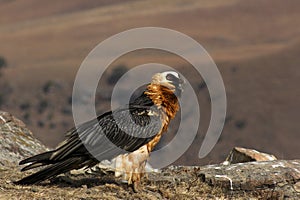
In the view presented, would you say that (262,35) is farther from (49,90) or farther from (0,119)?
(0,119)

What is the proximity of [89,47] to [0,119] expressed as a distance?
83158 millimetres

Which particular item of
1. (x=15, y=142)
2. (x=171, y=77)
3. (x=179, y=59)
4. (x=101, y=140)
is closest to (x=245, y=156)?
(x=171, y=77)

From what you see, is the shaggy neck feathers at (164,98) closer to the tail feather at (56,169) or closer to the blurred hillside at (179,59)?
the tail feather at (56,169)

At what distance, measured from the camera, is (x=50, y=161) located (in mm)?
9617

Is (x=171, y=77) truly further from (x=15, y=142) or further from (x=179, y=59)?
(x=179, y=59)

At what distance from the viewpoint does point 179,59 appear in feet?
282

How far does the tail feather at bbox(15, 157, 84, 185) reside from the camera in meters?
9.59

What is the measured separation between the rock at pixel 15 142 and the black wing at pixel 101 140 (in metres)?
2.85

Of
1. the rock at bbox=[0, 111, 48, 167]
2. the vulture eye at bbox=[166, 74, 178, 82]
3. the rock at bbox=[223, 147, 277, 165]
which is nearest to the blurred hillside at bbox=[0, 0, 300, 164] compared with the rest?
the rock at bbox=[0, 111, 48, 167]

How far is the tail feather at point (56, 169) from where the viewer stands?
31.5 feet

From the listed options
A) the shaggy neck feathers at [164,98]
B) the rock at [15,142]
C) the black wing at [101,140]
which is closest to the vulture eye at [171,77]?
the shaggy neck feathers at [164,98]

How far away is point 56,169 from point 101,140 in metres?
0.78

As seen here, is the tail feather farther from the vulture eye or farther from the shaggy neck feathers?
the vulture eye

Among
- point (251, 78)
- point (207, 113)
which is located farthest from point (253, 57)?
point (207, 113)
